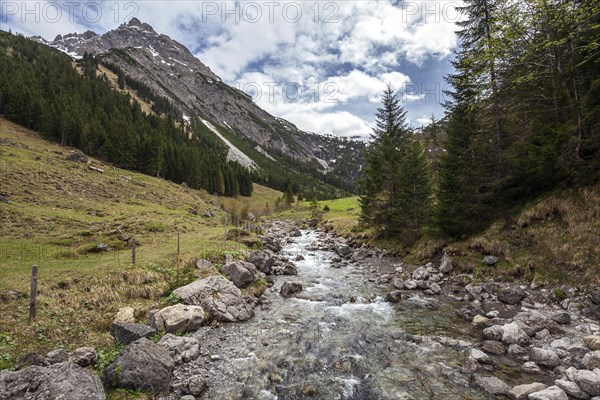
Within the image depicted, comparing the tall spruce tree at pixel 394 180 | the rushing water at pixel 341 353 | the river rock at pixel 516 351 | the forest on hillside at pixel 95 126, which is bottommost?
the rushing water at pixel 341 353

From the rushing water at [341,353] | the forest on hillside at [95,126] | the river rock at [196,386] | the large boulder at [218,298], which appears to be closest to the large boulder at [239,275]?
the large boulder at [218,298]

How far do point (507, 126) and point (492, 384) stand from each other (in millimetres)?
19281

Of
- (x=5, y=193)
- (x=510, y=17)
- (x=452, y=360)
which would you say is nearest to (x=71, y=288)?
(x=452, y=360)

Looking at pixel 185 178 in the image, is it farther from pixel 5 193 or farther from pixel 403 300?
pixel 403 300

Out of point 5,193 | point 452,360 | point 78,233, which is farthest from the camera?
point 5,193

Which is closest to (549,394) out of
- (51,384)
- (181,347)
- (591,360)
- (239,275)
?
(591,360)

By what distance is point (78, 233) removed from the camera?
27.7 metres

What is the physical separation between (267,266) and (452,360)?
56.0 feet

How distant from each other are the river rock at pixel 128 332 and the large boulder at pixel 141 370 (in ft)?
5.74

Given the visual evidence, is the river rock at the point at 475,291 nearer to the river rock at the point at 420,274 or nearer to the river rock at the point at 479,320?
the river rock at the point at 479,320

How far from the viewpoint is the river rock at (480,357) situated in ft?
34.5

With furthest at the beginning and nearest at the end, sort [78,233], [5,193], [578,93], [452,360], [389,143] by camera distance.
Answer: [5,193] < [389,143] < [78,233] < [578,93] < [452,360]

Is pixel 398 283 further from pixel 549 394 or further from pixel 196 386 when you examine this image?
pixel 196 386

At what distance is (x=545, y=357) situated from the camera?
1003cm
